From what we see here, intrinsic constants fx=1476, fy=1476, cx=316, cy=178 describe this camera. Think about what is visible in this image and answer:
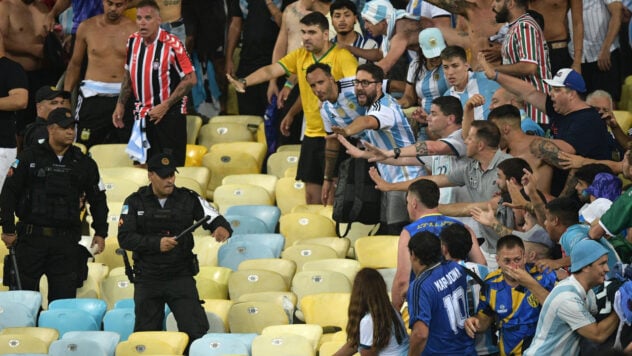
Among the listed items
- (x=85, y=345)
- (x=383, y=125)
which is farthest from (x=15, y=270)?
(x=383, y=125)

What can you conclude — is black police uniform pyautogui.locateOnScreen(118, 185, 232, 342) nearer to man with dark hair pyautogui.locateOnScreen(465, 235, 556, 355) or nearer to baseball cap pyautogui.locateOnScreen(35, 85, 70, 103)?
baseball cap pyautogui.locateOnScreen(35, 85, 70, 103)

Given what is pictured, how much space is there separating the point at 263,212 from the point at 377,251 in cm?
170

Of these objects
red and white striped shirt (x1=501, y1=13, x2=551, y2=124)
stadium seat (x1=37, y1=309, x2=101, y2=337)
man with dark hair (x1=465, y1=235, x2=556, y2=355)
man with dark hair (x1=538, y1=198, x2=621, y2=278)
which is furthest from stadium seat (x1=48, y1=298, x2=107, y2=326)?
red and white striped shirt (x1=501, y1=13, x2=551, y2=124)

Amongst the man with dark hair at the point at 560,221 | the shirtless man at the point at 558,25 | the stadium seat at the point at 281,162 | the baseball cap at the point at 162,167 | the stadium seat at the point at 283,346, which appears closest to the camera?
the man with dark hair at the point at 560,221

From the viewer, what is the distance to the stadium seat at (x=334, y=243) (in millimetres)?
11344

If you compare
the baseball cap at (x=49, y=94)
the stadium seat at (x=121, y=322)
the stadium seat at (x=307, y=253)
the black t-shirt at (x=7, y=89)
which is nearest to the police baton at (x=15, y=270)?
the stadium seat at (x=121, y=322)

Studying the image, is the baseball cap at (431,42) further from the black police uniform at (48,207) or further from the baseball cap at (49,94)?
the baseball cap at (49,94)

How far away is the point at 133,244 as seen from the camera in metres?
9.88

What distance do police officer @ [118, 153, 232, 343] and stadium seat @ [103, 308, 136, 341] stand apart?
336mm

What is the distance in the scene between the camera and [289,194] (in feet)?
40.9

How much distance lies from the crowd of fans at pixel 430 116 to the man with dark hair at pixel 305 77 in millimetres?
18

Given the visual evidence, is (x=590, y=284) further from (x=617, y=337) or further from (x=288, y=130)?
(x=288, y=130)

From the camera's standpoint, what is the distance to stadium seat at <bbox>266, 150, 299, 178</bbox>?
43.2 feet

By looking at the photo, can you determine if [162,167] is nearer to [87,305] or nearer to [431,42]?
[87,305]
